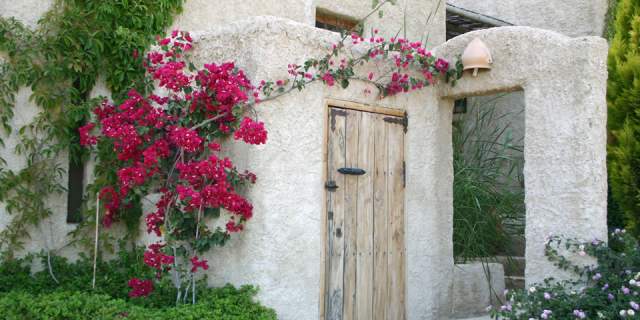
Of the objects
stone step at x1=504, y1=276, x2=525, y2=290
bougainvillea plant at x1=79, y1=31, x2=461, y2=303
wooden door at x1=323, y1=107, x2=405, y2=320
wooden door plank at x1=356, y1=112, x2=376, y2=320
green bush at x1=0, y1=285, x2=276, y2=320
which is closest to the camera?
green bush at x1=0, y1=285, x2=276, y2=320

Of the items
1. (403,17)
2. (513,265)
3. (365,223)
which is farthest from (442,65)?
(513,265)

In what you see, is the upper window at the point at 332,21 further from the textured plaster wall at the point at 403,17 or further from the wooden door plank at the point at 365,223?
the wooden door plank at the point at 365,223

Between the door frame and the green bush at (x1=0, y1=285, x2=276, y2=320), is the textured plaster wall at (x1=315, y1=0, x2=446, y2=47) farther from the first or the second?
the green bush at (x1=0, y1=285, x2=276, y2=320)

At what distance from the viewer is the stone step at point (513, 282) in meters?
7.35

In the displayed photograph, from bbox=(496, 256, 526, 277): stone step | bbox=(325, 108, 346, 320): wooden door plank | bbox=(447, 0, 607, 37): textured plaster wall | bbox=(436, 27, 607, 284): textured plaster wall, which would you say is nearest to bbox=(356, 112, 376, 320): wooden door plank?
bbox=(325, 108, 346, 320): wooden door plank

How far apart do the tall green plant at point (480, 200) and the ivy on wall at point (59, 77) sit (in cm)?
352

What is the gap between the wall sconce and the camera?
545 cm

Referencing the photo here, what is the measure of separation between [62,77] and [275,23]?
2.24 m

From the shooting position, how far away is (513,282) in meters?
7.39

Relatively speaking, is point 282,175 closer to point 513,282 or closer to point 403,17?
point 513,282

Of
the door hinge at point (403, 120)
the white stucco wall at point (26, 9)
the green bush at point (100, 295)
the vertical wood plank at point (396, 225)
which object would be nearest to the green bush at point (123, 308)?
the green bush at point (100, 295)

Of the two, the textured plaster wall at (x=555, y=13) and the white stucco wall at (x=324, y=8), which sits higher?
the textured plaster wall at (x=555, y=13)

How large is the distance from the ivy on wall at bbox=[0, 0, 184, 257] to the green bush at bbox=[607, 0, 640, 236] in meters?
4.55

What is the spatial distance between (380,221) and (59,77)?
3084 mm
